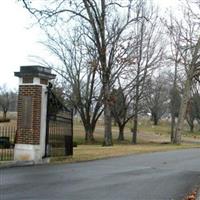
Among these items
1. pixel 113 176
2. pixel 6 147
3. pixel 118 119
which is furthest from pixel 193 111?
pixel 113 176

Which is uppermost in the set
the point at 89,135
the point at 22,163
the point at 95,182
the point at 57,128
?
the point at 89,135

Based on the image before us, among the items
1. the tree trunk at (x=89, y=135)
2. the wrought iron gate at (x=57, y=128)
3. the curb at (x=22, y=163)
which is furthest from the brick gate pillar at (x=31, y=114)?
the tree trunk at (x=89, y=135)

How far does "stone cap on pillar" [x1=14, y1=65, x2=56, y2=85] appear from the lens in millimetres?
18234

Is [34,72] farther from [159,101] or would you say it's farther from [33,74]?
[159,101]

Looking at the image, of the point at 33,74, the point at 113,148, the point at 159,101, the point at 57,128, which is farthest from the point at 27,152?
the point at 159,101

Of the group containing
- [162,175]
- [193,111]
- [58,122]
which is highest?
[193,111]

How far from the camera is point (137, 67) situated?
177 ft

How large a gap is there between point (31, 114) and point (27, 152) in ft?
4.38

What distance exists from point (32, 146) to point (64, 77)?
38824 millimetres

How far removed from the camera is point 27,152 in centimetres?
1798

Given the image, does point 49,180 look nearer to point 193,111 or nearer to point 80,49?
point 80,49

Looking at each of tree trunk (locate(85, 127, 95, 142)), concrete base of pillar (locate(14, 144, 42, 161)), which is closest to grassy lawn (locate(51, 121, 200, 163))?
tree trunk (locate(85, 127, 95, 142))

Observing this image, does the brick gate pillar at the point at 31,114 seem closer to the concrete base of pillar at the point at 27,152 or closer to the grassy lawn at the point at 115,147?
the concrete base of pillar at the point at 27,152

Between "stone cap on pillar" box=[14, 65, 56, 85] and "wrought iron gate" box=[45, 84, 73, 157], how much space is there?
26.3 inches
